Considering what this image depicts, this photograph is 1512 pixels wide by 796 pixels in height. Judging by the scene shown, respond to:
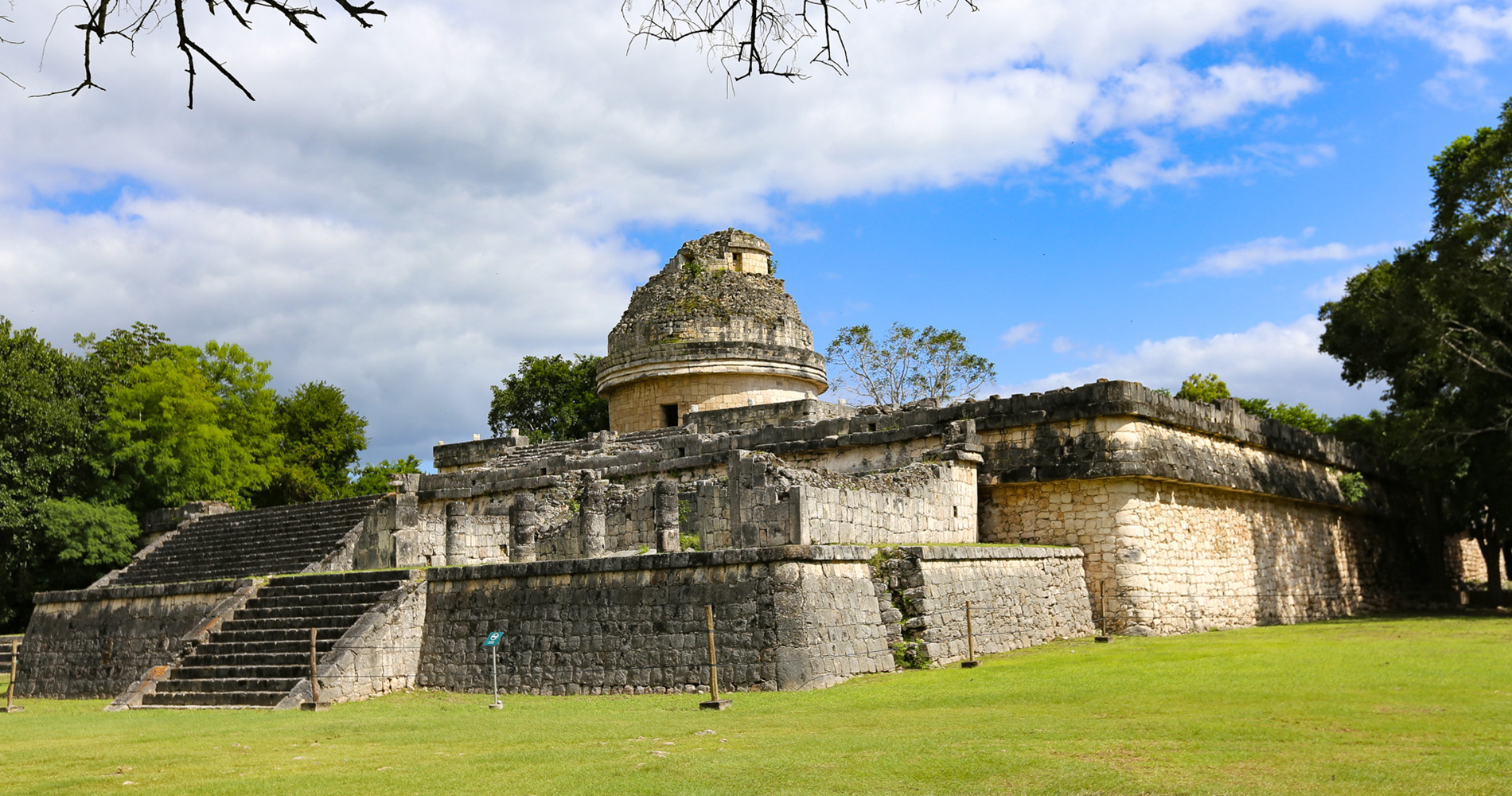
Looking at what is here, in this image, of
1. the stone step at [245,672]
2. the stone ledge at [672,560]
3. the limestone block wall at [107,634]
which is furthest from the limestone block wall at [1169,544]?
the limestone block wall at [107,634]

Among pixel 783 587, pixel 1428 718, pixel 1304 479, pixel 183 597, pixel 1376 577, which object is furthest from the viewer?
pixel 1376 577

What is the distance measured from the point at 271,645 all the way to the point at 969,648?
28.2 feet

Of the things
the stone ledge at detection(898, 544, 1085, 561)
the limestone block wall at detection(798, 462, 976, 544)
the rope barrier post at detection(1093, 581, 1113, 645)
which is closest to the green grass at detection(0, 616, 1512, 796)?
the stone ledge at detection(898, 544, 1085, 561)

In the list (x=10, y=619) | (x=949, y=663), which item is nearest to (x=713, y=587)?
(x=949, y=663)

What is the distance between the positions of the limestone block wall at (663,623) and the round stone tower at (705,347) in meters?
12.5

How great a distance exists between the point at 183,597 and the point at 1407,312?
19976mm

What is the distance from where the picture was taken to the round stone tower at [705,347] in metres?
27.2

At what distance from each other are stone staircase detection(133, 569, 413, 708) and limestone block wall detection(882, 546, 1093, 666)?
6470 millimetres

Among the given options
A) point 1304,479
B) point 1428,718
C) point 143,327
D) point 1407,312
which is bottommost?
point 1428,718

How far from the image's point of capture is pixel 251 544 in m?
23.4

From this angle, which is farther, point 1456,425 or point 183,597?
point 1456,425

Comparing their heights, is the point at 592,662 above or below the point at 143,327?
below

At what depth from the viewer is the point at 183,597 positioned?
17312mm

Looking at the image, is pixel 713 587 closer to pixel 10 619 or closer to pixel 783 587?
pixel 783 587
